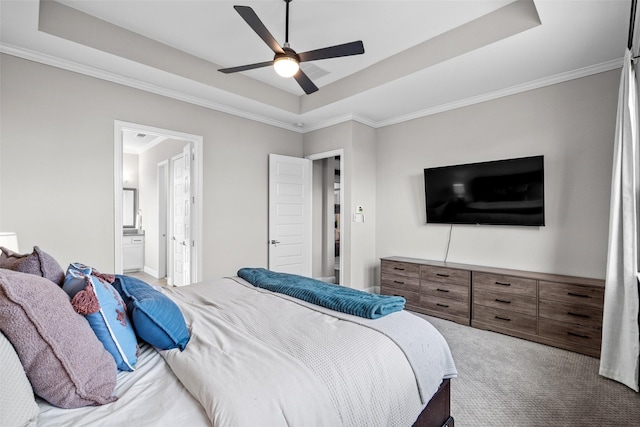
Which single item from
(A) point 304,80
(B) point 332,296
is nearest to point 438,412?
(B) point 332,296

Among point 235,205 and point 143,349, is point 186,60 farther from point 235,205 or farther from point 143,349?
point 143,349

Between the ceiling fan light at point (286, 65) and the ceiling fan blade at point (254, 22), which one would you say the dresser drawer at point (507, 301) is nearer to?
the ceiling fan light at point (286, 65)

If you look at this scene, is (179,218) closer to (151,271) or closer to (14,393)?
(151,271)

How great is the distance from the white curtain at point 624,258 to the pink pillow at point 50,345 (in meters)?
3.29

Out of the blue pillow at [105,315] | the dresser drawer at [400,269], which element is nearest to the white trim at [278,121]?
the dresser drawer at [400,269]

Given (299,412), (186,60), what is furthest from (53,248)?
(299,412)

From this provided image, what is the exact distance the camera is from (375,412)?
1200 mm

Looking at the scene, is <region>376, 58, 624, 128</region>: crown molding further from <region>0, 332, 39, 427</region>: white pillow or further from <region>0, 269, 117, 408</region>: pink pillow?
<region>0, 332, 39, 427</region>: white pillow

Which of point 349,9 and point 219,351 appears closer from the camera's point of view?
point 219,351

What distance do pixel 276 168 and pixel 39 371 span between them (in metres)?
3.95

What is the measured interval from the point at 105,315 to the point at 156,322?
19cm

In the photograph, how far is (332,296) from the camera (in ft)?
6.19

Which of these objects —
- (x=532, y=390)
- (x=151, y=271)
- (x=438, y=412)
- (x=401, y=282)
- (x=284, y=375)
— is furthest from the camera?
(x=151, y=271)

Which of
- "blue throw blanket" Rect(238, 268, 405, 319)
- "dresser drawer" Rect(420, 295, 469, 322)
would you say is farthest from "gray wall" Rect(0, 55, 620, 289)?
"blue throw blanket" Rect(238, 268, 405, 319)
